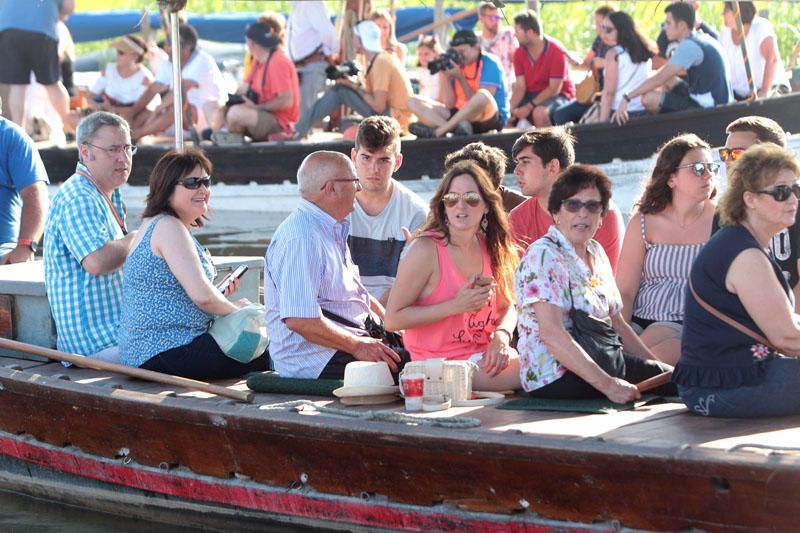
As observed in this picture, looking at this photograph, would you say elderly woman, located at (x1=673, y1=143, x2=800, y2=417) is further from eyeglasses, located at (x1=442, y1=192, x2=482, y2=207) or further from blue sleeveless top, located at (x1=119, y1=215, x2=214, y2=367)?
blue sleeveless top, located at (x1=119, y1=215, x2=214, y2=367)

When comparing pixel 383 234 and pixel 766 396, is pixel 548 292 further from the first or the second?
pixel 383 234

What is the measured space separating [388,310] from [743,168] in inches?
56.4

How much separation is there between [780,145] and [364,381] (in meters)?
2.08

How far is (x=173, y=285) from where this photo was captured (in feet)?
18.0

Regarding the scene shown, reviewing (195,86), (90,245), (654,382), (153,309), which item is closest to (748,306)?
(654,382)

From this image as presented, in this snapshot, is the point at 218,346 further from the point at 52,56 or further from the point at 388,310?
the point at 52,56

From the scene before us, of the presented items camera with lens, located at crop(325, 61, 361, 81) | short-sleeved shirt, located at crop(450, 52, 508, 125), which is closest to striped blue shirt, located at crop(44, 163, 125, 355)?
short-sleeved shirt, located at crop(450, 52, 508, 125)

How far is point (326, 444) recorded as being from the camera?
4.88 metres

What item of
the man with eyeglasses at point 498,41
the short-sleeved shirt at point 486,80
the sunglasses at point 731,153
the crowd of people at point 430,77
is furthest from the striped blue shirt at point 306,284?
the man with eyeglasses at point 498,41

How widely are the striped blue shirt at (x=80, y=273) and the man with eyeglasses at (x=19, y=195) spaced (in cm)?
126

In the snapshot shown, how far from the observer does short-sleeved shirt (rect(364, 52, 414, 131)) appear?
1252cm

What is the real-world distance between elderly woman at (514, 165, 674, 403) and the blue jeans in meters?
0.34

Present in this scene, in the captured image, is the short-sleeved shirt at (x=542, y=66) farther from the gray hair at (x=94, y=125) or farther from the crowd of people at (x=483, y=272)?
the gray hair at (x=94, y=125)

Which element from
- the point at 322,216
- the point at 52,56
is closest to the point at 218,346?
the point at 322,216
